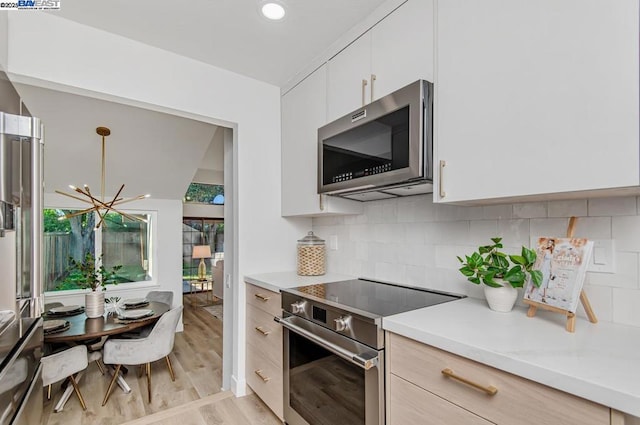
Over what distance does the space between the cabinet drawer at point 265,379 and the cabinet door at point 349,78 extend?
62.2 inches

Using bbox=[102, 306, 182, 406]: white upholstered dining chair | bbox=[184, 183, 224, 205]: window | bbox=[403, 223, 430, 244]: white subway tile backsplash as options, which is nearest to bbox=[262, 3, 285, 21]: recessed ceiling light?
bbox=[403, 223, 430, 244]: white subway tile backsplash

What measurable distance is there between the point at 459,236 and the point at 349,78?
3.57 ft

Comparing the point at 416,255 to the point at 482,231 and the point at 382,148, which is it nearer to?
the point at 482,231

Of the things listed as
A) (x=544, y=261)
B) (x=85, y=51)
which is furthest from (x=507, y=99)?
(x=85, y=51)

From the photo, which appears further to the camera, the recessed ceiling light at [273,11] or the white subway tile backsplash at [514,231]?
the recessed ceiling light at [273,11]

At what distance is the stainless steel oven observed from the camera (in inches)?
50.6

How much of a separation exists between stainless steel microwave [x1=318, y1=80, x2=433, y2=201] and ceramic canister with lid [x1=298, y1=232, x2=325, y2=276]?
535mm

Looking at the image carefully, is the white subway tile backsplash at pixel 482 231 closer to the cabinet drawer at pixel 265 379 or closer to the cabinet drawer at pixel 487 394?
the cabinet drawer at pixel 487 394

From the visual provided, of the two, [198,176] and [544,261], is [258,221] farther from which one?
[198,176]

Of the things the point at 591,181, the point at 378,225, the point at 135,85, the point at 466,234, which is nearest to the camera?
the point at 591,181

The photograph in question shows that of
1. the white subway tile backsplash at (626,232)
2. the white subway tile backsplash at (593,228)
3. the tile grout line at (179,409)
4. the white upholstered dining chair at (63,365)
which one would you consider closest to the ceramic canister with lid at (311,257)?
the tile grout line at (179,409)

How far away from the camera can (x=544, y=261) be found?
1.21 m

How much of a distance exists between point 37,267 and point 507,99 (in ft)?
5.69

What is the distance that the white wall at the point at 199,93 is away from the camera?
5.66 ft
